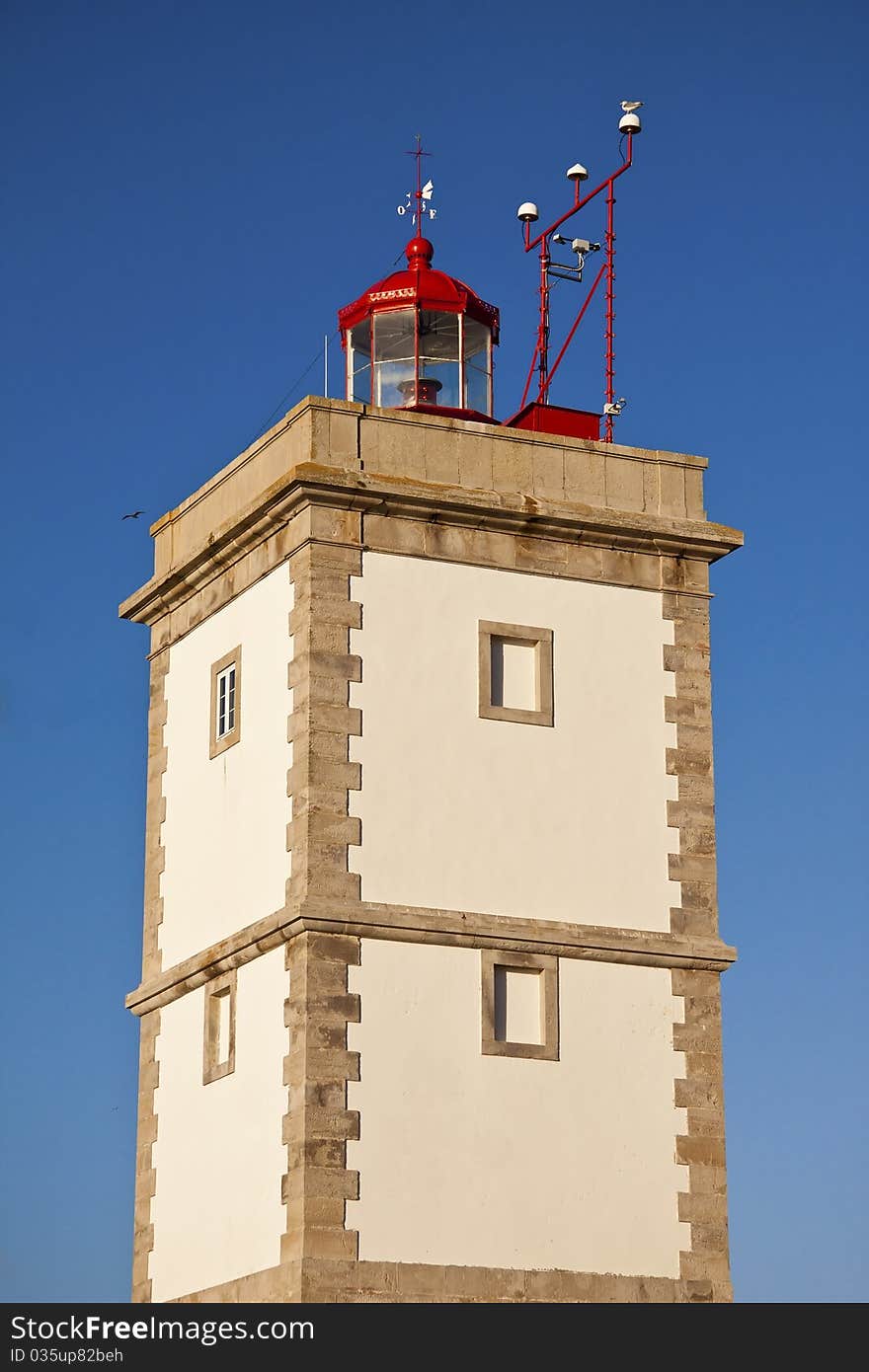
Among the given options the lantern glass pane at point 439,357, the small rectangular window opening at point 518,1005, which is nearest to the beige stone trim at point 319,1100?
the small rectangular window opening at point 518,1005

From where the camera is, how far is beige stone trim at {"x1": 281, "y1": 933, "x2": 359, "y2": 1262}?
1253 inches

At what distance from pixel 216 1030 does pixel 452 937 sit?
111 inches

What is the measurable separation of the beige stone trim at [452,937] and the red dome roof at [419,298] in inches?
285

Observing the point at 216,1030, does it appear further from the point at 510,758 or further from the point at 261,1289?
the point at 510,758

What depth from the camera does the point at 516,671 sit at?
34.6 metres

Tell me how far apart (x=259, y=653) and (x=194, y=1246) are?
589 cm

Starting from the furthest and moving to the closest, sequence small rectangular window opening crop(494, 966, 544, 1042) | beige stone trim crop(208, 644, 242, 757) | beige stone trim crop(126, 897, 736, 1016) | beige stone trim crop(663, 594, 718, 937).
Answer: beige stone trim crop(208, 644, 242, 757), beige stone trim crop(663, 594, 718, 937), small rectangular window opening crop(494, 966, 544, 1042), beige stone trim crop(126, 897, 736, 1016)

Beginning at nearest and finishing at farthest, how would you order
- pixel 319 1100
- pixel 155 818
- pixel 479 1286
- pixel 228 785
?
pixel 319 1100 → pixel 479 1286 → pixel 228 785 → pixel 155 818

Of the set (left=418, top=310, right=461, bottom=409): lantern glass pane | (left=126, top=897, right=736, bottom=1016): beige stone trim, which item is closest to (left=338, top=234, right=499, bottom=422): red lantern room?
(left=418, top=310, right=461, bottom=409): lantern glass pane

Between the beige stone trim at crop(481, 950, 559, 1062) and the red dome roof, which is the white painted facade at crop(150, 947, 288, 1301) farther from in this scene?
the red dome roof

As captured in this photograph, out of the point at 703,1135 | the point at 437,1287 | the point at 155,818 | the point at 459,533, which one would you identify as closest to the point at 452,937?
the point at 703,1135

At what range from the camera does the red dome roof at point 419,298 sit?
122 ft

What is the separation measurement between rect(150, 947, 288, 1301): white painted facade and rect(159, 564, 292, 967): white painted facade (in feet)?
2.46

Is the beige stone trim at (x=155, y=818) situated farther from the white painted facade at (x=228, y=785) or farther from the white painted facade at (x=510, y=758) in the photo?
the white painted facade at (x=510, y=758)
